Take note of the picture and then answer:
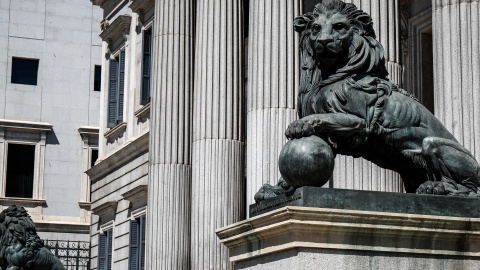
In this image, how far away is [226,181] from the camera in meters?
22.5

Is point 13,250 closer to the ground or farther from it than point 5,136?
closer to the ground

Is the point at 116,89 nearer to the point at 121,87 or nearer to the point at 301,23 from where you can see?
the point at 121,87

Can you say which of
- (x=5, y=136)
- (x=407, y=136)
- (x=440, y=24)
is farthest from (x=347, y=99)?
(x=5, y=136)

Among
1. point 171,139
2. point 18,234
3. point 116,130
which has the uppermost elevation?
point 116,130

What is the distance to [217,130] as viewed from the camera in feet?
75.4

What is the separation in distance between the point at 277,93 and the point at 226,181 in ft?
10.1

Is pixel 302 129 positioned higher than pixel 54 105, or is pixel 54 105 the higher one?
pixel 54 105

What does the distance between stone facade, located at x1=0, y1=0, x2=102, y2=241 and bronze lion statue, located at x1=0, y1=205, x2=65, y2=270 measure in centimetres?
3033

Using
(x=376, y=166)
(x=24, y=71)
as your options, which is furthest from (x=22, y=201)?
(x=376, y=166)

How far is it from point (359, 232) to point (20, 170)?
4518 cm

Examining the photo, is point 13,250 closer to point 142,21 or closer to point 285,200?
point 285,200

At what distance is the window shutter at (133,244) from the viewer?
109 ft

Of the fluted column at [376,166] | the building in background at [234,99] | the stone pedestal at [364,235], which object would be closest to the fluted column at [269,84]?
the building in background at [234,99]

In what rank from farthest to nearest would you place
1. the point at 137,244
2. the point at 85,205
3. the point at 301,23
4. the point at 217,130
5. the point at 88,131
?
the point at 88,131 → the point at 85,205 → the point at 137,244 → the point at 217,130 → the point at 301,23
